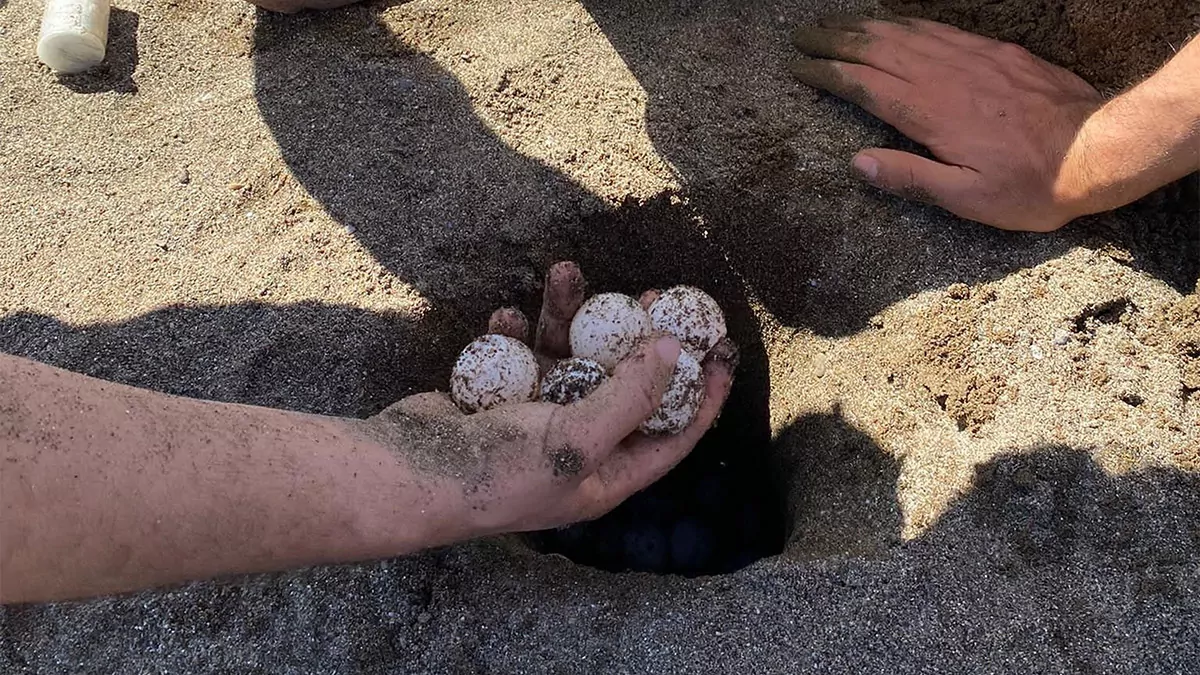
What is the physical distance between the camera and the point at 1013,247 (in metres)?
1.94

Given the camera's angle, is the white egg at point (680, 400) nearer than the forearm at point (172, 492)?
No

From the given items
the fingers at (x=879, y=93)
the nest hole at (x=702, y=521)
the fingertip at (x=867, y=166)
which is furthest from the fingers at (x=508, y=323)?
the fingers at (x=879, y=93)

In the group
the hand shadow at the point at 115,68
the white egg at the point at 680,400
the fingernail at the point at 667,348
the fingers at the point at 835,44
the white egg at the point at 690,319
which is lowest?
the white egg at the point at 680,400

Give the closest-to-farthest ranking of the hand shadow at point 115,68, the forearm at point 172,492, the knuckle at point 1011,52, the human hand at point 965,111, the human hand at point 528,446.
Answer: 1. the forearm at point 172,492
2. the human hand at point 528,446
3. the human hand at point 965,111
4. the knuckle at point 1011,52
5. the hand shadow at point 115,68

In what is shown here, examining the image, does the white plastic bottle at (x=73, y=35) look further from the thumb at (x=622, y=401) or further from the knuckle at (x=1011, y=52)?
the knuckle at (x=1011, y=52)

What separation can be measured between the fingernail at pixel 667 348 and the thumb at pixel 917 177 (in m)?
0.75

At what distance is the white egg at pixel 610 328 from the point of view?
1.78 meters

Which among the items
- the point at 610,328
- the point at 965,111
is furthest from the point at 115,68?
the point at 965,111

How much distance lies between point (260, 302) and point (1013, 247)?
175 centimetres

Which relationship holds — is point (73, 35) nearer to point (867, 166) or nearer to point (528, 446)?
point (528, 446)

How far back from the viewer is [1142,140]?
5.89 ft

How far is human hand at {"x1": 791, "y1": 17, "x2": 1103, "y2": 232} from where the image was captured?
6.26 ft

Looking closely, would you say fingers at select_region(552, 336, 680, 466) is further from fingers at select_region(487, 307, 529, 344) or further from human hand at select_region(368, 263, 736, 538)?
fingers at select_region(487, 307, 529, 344)

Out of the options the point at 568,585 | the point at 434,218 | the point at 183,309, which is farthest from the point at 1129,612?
the point at 183,309
